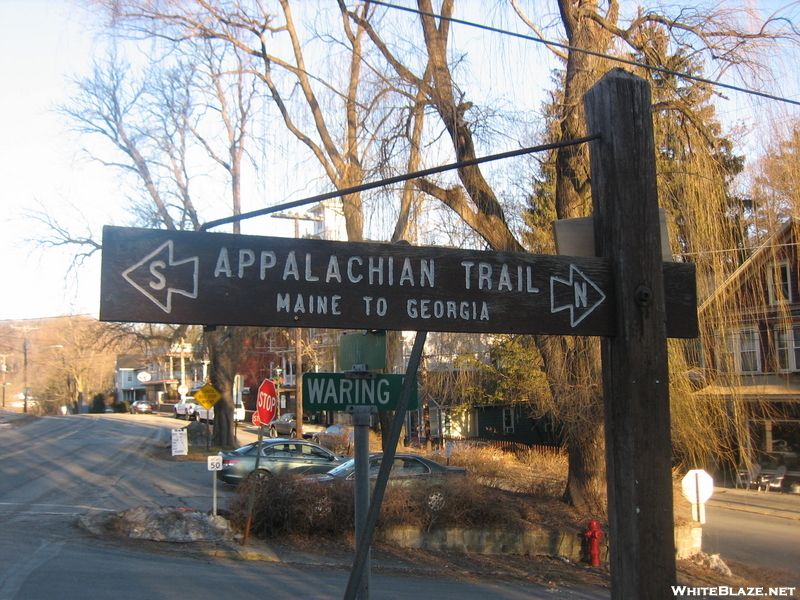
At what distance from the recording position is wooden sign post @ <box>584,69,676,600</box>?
3.02 metres

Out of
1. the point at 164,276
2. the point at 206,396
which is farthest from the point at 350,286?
the point at 206,396

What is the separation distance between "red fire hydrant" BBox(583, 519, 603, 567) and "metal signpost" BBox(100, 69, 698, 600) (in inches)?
332

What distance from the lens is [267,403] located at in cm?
1274

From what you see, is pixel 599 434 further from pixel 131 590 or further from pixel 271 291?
pixel 271 291

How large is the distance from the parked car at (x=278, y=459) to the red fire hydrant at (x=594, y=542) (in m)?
10.2

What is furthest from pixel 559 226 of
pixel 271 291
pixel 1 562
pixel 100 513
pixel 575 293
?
pixel 100 513

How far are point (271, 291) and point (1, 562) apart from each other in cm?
955

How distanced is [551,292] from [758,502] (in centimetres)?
2138

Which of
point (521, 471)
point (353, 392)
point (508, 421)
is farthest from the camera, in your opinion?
point (508, 421)

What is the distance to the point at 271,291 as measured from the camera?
9.12 feet

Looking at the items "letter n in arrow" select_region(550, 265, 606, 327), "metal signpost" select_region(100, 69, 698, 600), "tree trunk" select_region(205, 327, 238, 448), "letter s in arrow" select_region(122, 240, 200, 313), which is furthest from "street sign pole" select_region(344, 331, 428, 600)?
"tree trunk" select_region(205, 327, 238, 448)

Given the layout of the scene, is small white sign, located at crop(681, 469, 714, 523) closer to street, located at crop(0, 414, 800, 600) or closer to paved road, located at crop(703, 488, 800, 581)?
street, located at crop(0, 414, 800, 600)

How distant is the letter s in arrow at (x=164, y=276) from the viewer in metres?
2.60
